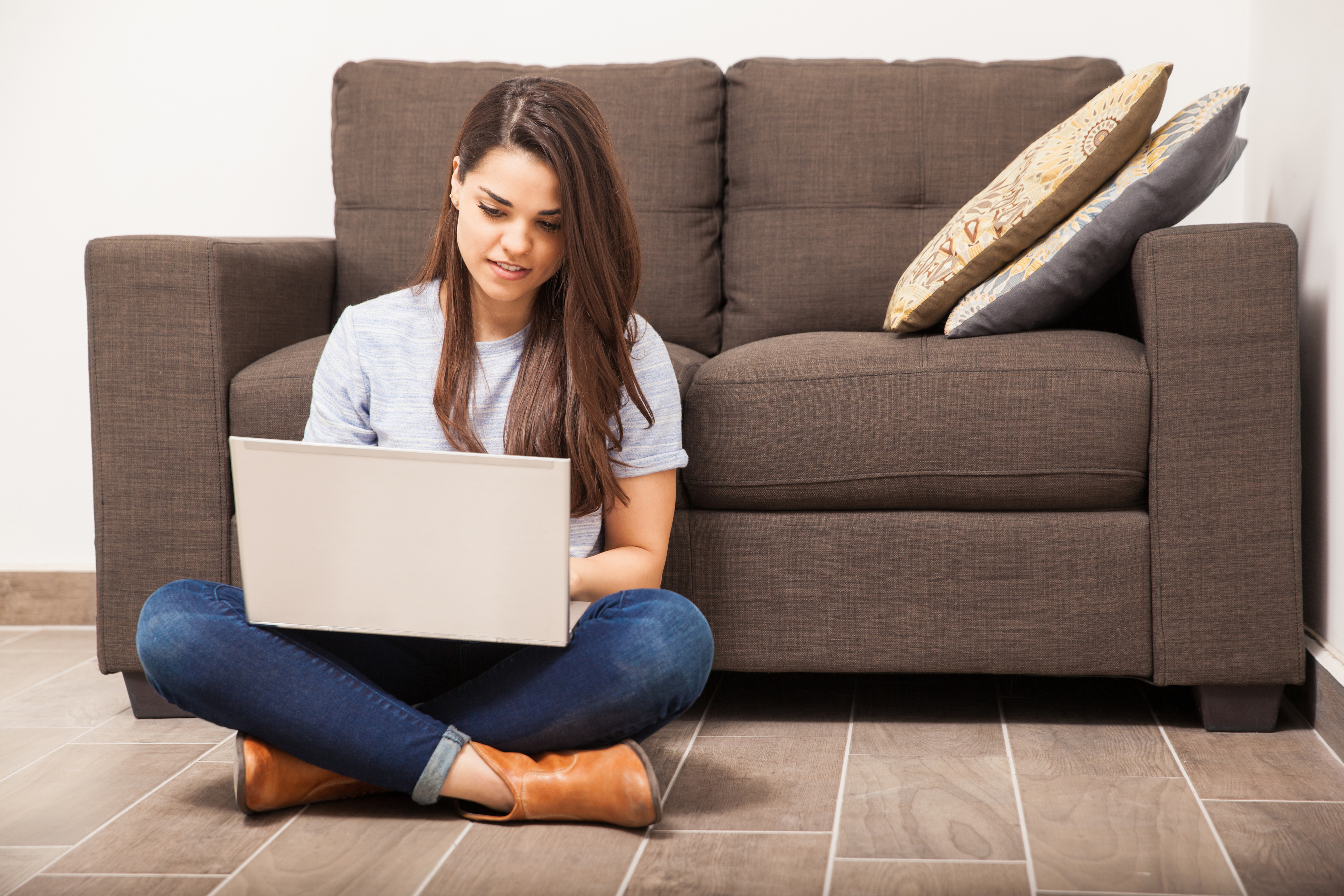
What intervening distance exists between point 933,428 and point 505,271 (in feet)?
1.76

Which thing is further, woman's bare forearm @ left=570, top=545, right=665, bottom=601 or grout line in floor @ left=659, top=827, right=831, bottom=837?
woman's bare forearm @ left=570, top=545, right=665, bottom=601

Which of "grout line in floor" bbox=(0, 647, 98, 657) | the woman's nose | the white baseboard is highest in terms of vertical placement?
the woman's nose

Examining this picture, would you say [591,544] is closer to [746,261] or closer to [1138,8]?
[746,261]

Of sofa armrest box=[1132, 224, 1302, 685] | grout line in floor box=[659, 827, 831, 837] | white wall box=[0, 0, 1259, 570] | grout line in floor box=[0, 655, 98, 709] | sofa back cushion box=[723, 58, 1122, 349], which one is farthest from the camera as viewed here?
white wall box=[0, 0, 1259, 570]

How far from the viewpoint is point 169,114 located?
2.15m

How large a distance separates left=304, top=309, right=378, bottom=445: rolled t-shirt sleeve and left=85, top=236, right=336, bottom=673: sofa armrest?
26 cm

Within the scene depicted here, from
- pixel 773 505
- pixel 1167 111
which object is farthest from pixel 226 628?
pixel 1167 111

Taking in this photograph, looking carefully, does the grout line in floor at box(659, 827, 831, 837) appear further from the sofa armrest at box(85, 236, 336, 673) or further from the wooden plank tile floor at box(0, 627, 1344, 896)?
the sofa armrest at box(85, 236, 336, 673)

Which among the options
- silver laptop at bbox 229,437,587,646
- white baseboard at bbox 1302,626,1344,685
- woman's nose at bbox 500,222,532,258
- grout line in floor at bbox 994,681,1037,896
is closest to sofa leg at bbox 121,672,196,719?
silver laptop at bbox 229,437,587,646

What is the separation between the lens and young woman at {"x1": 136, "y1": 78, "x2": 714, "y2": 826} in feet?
3.59

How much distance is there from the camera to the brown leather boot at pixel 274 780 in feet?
3.64

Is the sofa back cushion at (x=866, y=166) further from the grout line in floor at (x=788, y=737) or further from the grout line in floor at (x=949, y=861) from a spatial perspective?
the grout line in floor at (x=949, y=861)

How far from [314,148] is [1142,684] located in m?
1.71

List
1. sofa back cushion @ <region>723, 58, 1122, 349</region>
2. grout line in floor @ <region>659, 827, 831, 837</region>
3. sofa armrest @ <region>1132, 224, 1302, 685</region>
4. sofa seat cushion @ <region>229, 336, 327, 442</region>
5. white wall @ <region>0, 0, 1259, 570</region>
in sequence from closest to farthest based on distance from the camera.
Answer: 1. grout line in floor @ <region>659, 827, 831, 837</region>
2. sofa armrest @ <region>1132, 224, 1302, 685</region>
3. sofa seat cushion @ <region>229, 336, 327, 442</region>
4. sofa back cushion @ <region>723, 58, 1122, 349</region>
5. white wall @ <region>0, 0, 1259, 570</region>
